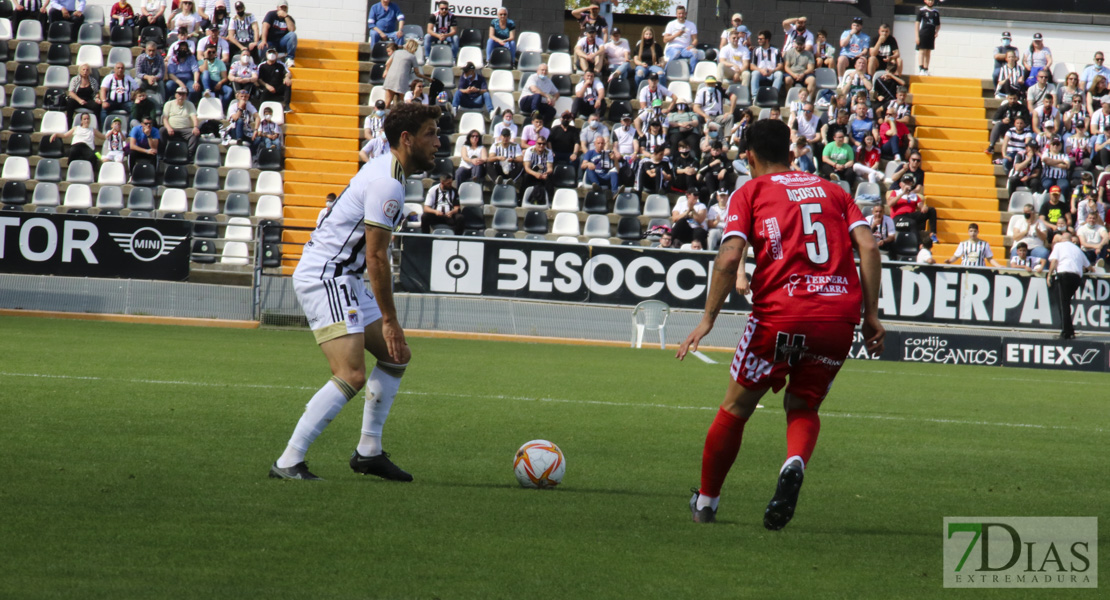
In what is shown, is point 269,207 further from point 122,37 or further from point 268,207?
point 122,37

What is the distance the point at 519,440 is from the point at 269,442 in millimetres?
1751

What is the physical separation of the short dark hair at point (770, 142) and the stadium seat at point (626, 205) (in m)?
17.7

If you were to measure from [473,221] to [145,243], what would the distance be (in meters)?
6.07

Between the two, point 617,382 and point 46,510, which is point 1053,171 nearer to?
point 617,382

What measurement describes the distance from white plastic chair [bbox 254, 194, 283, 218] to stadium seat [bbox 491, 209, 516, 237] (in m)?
4.27

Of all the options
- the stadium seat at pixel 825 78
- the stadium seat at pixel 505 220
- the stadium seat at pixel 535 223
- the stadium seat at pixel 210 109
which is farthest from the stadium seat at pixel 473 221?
the stadium seat at pixel 825 78

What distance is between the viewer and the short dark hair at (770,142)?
5.83 metres

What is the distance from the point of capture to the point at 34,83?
2492cm

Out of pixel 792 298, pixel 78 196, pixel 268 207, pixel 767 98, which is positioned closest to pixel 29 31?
pixel 78 196

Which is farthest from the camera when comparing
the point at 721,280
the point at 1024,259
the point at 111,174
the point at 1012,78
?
A: the point at 1012,78

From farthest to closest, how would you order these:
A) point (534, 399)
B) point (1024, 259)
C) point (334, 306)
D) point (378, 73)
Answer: point (378, 73) → point (1024, 259) → point (534, 399) → point (334, 306)

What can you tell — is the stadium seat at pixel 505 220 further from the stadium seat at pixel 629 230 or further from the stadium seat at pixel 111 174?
→ the stadium seat at pixel 111 174

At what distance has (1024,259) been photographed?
73.0 feet

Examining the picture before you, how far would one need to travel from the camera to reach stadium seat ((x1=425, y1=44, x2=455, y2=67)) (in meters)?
26.4
